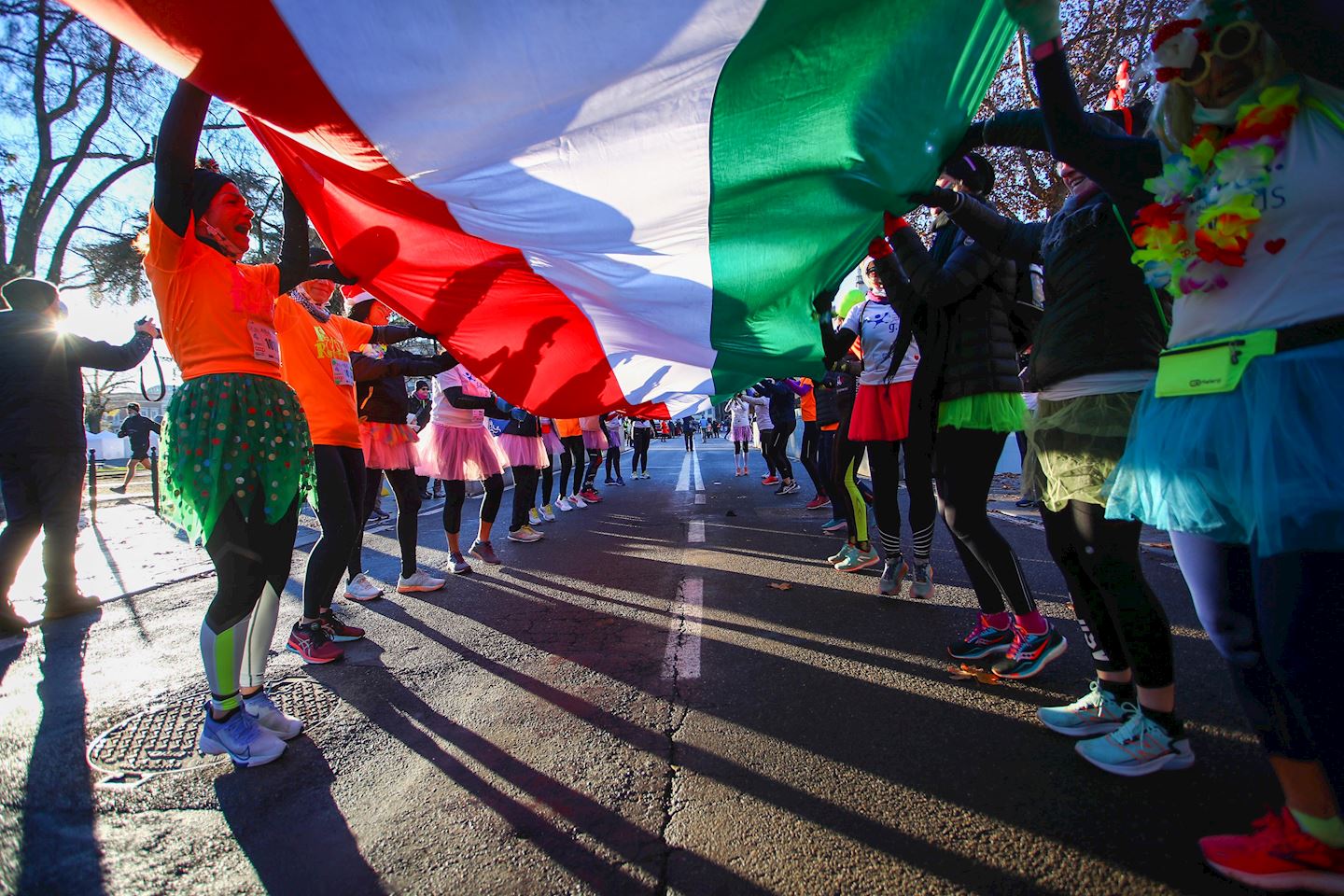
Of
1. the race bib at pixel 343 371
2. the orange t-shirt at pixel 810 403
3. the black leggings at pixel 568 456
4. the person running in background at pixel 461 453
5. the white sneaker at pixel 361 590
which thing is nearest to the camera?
the race bib at pixel 343 371

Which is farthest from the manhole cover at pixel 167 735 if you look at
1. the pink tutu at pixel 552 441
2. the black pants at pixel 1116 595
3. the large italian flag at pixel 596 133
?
the pink tutu at pixel 552 441

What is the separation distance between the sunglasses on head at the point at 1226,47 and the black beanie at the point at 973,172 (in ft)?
3.21

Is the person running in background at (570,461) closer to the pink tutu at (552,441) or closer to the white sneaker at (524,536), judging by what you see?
the pink tutu at (552,441)

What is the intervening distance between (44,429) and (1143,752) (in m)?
6.13

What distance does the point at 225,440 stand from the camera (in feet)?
7.33

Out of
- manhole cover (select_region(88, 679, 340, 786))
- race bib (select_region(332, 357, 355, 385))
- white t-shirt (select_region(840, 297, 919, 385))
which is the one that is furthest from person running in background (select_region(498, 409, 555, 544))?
manhole cover (select_region(88, 679, 340, 786))

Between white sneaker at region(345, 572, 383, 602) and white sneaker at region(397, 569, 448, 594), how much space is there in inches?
6.0

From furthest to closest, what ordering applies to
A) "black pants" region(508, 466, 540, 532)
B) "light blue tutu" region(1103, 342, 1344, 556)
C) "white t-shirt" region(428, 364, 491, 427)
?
"black pants" region(508, 466, 540, 532)
"white t-shirt" region(428, 364, 491, 427)
"light blue tutu" region(1103, 342, 1344, 556)

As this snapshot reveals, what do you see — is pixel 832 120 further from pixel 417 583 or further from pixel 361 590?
pixel 361 590

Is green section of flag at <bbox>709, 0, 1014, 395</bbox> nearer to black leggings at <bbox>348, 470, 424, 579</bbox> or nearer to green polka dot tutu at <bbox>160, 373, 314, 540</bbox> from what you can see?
green polka dot tutu at <bbox>160, 373, 314, 540</bbox>

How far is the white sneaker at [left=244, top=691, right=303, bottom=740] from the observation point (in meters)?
2.39

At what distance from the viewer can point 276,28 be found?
180 cm

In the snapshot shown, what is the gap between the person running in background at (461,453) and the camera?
5.11 m

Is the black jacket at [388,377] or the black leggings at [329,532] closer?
the black leggings at [329,532]
